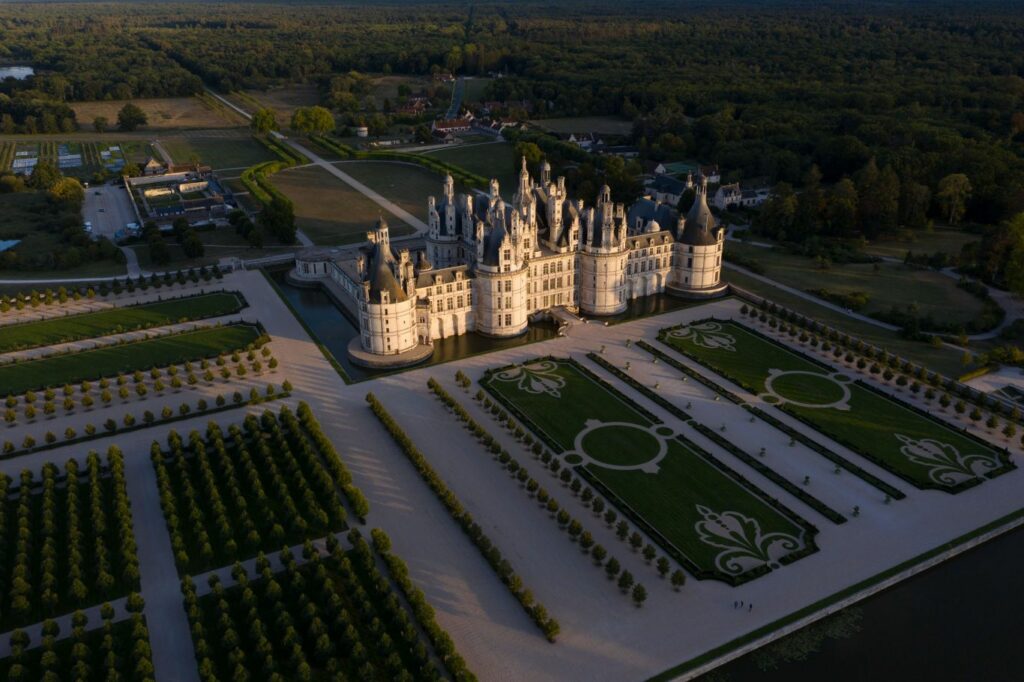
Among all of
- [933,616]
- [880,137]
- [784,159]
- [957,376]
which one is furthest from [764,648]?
[880,137]

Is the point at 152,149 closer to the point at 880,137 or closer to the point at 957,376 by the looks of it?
the point at 880,137

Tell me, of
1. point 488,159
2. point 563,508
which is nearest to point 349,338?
point 563,508

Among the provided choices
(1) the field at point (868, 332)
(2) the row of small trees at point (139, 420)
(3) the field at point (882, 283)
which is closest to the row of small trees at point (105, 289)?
(2) the row of small trees at point (139, 420)

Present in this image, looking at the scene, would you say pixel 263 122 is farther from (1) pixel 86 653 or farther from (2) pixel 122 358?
(1) pixel 86 653

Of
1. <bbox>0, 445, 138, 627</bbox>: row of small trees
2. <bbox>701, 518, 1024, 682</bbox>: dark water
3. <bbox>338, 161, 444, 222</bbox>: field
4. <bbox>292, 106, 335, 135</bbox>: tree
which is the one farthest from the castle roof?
<bbox>292, 106, 335, 135</bbox>: tree

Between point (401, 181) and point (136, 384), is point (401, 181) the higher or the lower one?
the higher one

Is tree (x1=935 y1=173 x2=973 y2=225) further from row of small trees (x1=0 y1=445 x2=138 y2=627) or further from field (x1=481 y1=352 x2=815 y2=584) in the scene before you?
row of small trees (x1=0 y1=445 x2=138 y2=627)

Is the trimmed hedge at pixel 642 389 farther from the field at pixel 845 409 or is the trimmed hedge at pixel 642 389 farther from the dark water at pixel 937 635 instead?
the dark water at pixel 937 635
